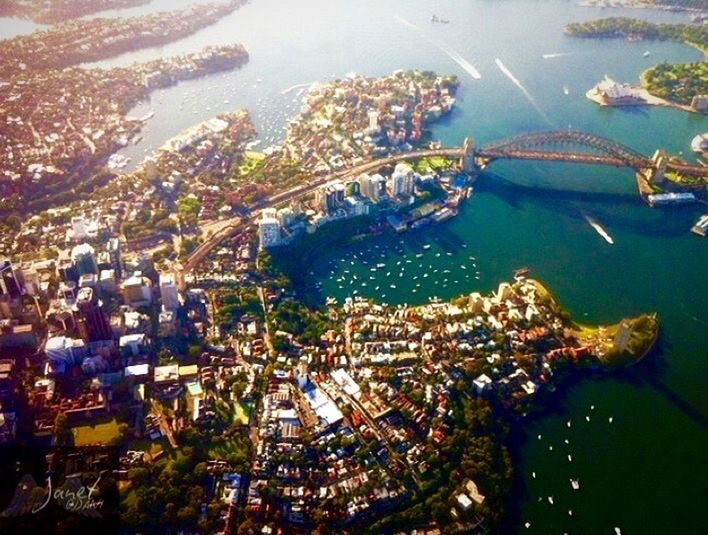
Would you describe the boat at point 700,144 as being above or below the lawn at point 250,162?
below

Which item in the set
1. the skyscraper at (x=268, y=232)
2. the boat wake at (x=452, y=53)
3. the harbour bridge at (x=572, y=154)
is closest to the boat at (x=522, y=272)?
the harbour bridge at (x=572, y=154)

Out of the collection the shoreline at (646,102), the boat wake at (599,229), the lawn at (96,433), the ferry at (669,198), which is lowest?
the boat wake at (599,229)

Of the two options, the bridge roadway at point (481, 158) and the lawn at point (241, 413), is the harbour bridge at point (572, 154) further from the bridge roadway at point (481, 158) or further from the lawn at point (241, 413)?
the lawn at point (241, 413)

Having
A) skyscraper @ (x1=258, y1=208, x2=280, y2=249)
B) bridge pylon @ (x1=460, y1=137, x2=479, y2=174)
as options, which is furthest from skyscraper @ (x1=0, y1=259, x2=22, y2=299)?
bridge pylon @ (x1=460, y1=137, x2=479, y2=174)

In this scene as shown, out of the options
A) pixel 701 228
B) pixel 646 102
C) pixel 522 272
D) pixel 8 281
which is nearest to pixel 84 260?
pixel 8 281

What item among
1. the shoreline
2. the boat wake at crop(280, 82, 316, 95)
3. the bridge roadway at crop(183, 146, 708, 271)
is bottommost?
the shoreline

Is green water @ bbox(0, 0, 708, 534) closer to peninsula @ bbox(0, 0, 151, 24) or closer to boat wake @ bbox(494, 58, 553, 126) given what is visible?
boat wake @ bbox(494, 58, 553, 126)

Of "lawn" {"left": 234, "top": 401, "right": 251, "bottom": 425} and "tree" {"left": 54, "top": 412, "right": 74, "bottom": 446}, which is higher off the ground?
"tree" {"left": 54, "top": 412, "right": 74, "bottom": 446}

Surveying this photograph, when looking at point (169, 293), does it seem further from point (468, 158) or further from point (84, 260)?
point (468, 158)
